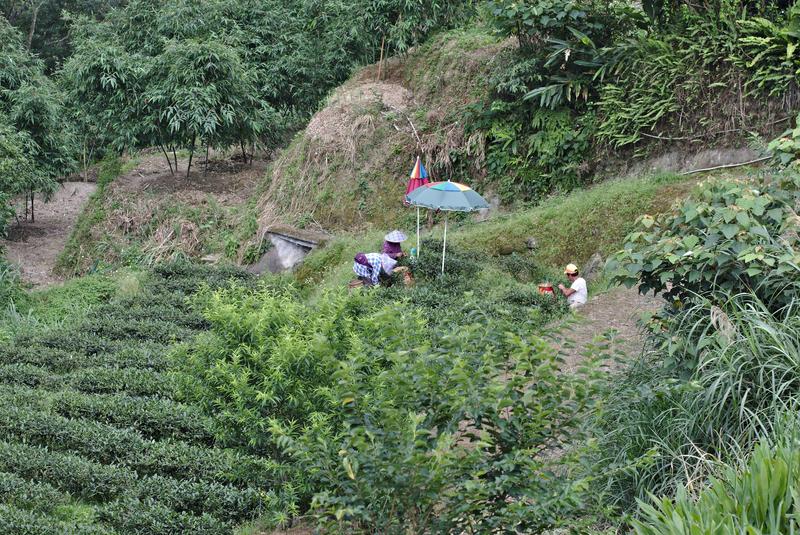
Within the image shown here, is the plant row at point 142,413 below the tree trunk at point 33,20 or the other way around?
below

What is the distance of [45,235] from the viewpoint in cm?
2234

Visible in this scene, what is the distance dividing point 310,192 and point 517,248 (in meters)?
5.44

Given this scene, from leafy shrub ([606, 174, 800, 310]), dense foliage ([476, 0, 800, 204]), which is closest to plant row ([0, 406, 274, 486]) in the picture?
leafy shrub ([606, 174, 800, 310])

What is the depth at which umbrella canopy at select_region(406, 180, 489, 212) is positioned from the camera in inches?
476

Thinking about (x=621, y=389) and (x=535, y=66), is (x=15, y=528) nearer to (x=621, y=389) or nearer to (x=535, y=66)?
(x=621, y=389)

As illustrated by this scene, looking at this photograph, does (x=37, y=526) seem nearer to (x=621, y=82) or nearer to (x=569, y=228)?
(x=569, y=228)

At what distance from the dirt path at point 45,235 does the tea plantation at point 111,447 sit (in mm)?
8333

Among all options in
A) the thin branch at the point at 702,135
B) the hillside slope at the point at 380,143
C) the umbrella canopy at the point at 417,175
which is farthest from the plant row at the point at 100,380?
the thin branch at the point at 702,135

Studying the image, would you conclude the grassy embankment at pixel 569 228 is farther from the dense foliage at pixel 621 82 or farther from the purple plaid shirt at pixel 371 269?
the dense foliage at pixel 621 82

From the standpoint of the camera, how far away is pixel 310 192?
18.0 metres

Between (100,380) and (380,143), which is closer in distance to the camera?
(100,380)

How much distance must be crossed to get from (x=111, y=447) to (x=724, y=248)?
5.26m

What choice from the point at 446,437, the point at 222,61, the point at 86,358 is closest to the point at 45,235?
the point at 222,61

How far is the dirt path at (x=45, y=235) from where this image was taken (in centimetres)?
2003
